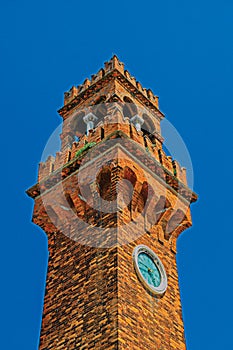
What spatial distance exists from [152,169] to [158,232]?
2260 mm

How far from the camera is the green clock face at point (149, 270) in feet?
68.2

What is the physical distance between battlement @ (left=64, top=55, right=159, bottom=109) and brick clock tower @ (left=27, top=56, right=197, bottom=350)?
1272 millimetres

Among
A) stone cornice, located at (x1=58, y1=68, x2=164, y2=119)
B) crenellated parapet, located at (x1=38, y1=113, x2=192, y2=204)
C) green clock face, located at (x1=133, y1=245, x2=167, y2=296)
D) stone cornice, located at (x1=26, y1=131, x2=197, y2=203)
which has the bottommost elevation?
green clock face, located at (x1=133, y1=245, x2=167, y2=296)

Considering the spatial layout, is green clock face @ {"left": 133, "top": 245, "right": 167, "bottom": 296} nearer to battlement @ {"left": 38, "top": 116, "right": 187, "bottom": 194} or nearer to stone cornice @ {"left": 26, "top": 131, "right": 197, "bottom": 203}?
stone cornice @ {"left": 26, "top": 131, "right": 197, "bottom": 203}

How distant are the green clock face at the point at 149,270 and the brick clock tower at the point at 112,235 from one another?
4cm

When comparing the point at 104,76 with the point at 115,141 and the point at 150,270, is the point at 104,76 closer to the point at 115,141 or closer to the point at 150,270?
the point at 115,141

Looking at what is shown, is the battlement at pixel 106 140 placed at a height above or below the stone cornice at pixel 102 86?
below

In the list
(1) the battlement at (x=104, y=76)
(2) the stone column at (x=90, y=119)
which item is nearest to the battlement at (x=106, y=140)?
(2) the stone column at (x=90, y=119)

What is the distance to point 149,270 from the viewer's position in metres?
21.2

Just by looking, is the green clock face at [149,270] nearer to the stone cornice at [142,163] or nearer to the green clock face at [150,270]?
the green clock face at [150,270]

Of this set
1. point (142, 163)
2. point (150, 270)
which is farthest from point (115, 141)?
point (150, 270)

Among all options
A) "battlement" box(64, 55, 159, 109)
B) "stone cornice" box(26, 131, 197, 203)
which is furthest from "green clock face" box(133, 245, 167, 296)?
"battlement" box(64, 55, 159, 109)

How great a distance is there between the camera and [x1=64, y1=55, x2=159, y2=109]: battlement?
28.0m

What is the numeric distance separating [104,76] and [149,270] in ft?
32.6
